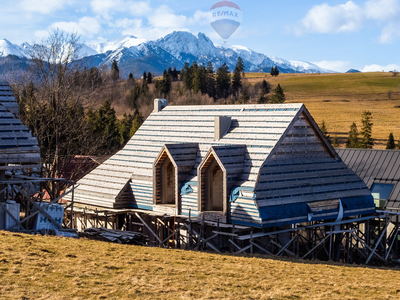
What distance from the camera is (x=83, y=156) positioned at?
172 feet

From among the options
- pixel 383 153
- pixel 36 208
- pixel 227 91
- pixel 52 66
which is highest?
pixel 227 91

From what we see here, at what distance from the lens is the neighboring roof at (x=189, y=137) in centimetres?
2702

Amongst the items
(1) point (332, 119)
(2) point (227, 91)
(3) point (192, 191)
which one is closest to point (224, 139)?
(3) point (192, 191)

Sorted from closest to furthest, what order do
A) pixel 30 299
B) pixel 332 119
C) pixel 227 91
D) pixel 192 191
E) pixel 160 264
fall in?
pixel 30 299 < pixel 160 264 < pixel 192 191 < pixel 332 119 < pixel 227 91

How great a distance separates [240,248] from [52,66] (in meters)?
26.6

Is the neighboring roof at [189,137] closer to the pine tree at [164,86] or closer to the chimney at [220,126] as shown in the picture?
the chimney at [220,126]

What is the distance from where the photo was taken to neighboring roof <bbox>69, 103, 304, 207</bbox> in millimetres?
27016

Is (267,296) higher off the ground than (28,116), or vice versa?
(28,116)

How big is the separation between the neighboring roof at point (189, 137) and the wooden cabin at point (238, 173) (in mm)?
64

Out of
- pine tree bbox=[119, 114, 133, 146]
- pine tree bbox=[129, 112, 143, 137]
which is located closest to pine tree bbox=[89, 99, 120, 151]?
pine tree bbox=[119, 114, 133, 146]

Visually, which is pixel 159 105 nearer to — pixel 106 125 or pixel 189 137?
pixel 189 137

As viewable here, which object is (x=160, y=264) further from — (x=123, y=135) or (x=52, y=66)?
(x=123, y=135)

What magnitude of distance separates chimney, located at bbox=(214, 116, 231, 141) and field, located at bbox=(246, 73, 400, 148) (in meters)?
61.4

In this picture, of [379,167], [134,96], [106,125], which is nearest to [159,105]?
[379,167]
